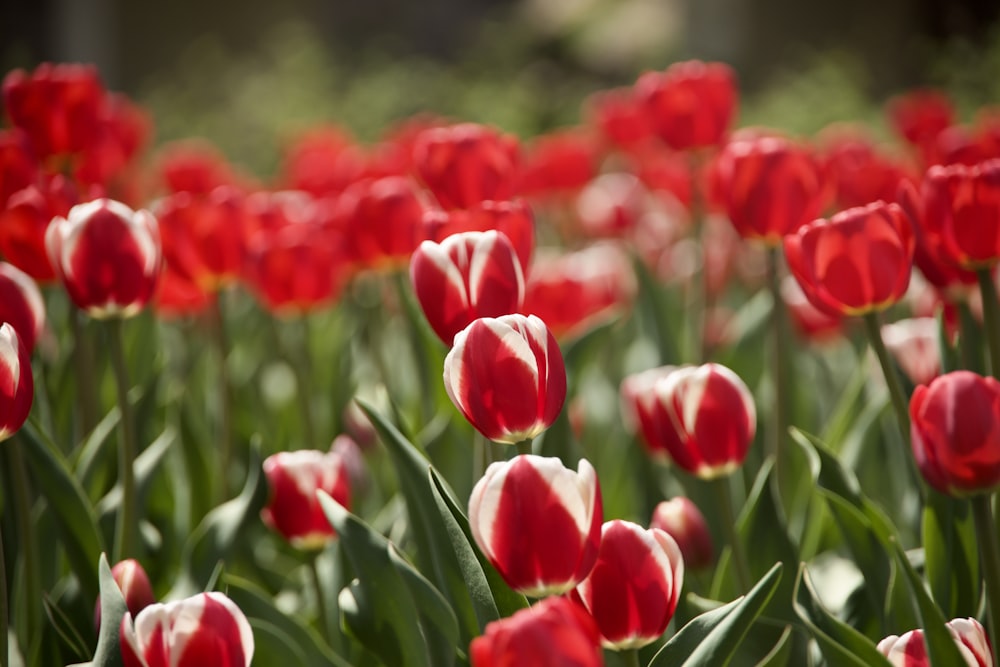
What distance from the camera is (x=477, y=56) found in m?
10.1

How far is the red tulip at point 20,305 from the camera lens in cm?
112

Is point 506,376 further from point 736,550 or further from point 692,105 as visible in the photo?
point 692,105

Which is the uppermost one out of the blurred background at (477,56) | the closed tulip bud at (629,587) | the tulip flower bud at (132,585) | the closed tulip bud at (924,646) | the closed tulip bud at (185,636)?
the closed tulip bud at (629,587)

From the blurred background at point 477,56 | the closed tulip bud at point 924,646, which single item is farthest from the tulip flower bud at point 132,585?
the blurred background at point 477,56

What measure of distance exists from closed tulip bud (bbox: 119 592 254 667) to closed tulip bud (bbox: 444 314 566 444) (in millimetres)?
257

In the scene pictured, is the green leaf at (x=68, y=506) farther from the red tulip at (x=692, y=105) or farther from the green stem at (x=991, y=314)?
the red tulip at (x=692, y=105)

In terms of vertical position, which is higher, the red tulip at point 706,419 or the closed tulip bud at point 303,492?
the red tulip at point 706,419

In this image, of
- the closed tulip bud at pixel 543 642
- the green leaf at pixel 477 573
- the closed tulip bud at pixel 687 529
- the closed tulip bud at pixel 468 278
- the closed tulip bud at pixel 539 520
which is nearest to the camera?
the closed tulip bud at pixel 543 642

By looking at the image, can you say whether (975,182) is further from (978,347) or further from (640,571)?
(640,571)

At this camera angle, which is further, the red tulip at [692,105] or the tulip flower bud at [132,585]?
the red tulip at [692,105]

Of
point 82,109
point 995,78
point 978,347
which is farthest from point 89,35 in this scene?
point 978,347

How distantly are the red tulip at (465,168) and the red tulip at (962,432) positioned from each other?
78cm

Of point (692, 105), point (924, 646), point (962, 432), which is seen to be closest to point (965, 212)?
point (962, 432)

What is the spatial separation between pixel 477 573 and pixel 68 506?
517 millimetres
